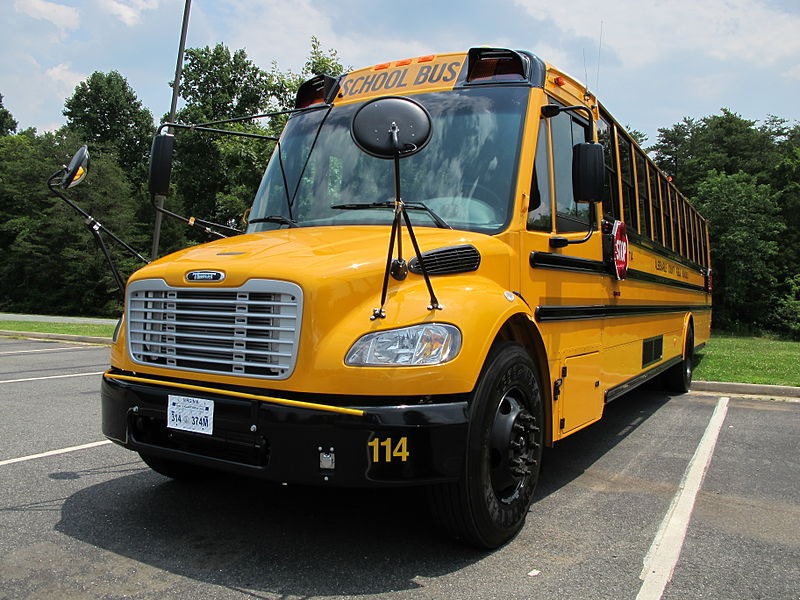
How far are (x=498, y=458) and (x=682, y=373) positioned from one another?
21.3ft

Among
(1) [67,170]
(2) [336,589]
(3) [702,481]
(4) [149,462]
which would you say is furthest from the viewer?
(3) [702,481]

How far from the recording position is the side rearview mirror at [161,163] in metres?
4.12

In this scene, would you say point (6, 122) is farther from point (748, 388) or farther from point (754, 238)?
point (748, 388)

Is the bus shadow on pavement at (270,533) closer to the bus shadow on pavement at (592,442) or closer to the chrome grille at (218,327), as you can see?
the bus shadow on pavement at (592,442)

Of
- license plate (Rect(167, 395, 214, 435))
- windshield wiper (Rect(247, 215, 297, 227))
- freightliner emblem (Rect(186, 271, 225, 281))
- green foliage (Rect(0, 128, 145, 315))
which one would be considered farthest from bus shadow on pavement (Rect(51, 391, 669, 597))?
green foliage (Rect(0, 128, 145, 315))

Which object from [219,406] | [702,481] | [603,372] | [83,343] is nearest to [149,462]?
[219,406]

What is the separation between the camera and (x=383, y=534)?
3447 millimetres

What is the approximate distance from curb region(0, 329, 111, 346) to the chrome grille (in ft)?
42.2

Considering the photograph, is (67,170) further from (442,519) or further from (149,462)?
(442,519)

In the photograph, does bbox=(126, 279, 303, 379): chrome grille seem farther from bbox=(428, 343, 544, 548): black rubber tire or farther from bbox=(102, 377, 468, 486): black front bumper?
bbox=(428, 343, 544, 548): black rubber tire

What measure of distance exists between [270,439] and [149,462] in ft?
5.39

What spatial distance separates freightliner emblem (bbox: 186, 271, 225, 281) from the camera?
3047 mm

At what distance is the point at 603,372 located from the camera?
4852mm

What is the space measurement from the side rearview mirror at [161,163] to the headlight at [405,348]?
2043mm
